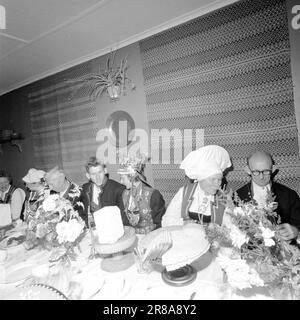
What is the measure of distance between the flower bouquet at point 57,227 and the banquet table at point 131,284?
138 millimetres

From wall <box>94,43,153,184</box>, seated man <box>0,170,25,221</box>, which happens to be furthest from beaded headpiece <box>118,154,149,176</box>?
seated man <box>0,170,25,221</box>

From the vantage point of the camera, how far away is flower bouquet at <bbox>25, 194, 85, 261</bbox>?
166 centimetres

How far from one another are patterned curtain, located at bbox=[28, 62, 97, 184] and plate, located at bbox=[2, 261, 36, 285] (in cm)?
221


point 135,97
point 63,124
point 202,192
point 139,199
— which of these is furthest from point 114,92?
Result: point 202,192

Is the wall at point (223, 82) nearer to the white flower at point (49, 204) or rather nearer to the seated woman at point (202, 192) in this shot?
the seated woman at point (202, 192)

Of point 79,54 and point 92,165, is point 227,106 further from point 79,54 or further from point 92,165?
point 79,54

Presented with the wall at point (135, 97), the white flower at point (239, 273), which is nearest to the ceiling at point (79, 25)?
the wall at point (135, 97)

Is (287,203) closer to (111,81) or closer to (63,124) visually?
(111,81)

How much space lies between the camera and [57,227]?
165 centimetres
